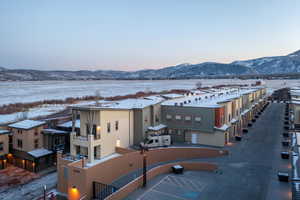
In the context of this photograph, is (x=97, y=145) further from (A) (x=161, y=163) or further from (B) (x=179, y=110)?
(B) (x=179, y=110)

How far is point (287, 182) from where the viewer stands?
1595 centimetres

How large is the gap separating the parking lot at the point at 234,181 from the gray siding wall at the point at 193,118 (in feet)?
10.1

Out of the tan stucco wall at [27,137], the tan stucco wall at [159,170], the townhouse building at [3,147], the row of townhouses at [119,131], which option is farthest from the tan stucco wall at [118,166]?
the townhouse building at [3,147]

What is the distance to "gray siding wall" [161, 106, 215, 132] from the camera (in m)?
24.0

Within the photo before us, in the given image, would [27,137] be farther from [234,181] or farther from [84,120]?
[234,181]

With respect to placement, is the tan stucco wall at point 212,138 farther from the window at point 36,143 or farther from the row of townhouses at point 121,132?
the window at point 36,143

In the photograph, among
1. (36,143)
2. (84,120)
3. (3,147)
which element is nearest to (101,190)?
(84,120)

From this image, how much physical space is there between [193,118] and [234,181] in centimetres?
897

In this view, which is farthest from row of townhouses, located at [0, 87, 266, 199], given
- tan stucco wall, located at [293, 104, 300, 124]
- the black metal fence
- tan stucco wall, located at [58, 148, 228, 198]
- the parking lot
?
tan stucco wall, located at [293, 104, 300, 124]

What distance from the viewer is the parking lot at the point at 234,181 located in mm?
14969

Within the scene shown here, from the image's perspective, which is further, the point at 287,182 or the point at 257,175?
the point at 257,175

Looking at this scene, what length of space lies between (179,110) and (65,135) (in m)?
12.9

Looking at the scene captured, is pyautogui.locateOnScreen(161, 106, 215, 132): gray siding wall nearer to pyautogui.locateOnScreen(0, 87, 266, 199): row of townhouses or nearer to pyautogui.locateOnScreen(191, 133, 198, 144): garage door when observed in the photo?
pyautogui.locateOnScreen(0, 87, 266, 199): row of townhouses

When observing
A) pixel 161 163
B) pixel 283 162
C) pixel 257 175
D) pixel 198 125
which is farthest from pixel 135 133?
pixel 283 162
